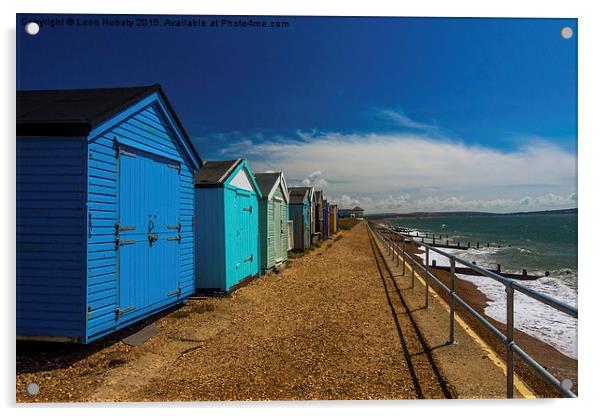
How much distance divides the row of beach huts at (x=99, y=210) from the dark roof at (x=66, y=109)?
10 millimetres

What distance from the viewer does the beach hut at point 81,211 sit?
12.7 feet

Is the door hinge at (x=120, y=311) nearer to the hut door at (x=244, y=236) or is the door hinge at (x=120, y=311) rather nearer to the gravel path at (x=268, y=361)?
the gravel path at (x=268, y=361)

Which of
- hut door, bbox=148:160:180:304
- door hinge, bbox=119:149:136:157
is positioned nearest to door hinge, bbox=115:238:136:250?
hut door, bbox=148:160:180:304

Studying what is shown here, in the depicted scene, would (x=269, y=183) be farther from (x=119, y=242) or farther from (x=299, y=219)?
(x=119, y=242)

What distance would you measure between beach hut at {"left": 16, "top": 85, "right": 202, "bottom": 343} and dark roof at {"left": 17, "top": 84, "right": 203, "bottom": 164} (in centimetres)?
1

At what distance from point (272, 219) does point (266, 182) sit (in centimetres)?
118

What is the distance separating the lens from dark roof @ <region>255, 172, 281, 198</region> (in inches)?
433

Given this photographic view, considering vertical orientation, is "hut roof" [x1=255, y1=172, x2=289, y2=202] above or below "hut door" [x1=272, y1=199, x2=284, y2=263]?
above

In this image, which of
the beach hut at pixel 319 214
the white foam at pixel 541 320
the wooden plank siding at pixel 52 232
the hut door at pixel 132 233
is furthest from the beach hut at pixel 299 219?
the wooden plank siding at pixel 52 232

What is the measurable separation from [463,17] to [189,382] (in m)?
4.49

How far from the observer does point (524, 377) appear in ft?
13.9

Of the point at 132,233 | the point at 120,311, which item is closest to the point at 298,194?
the point at 132,233

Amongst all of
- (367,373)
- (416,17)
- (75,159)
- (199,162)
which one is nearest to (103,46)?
(75,159)

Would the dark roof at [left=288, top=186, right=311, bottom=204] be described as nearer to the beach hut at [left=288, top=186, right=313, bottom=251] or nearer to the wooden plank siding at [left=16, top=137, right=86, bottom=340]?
the beach hut at [left=288, top=186, right=313, bottom=251]
